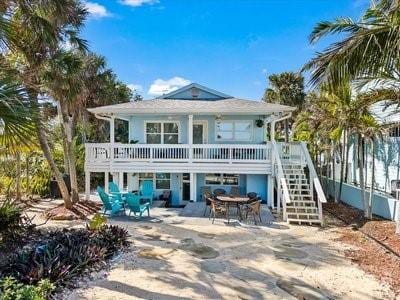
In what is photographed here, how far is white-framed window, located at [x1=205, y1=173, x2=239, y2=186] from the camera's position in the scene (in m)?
17.9

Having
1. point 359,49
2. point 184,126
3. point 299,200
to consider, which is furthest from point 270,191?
point 359,49

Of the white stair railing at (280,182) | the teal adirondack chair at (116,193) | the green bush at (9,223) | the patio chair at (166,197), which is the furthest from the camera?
the patio chair at (166,197)

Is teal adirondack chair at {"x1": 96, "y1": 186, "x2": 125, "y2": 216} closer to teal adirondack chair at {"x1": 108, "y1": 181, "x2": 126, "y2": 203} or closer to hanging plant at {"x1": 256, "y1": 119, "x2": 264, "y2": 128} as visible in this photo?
teal adirondack chair at {"x1": 108, "y1": 181, "x2": 126, "y2": 203}

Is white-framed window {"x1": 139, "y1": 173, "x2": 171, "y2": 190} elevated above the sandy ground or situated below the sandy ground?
above

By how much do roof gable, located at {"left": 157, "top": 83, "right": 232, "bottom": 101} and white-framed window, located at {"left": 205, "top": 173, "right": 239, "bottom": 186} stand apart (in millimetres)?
4213

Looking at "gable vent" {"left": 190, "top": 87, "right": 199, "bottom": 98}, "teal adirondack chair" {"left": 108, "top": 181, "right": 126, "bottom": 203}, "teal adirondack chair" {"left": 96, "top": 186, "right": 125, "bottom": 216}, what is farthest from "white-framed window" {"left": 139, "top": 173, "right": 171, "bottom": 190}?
"gable vent" {"left": 190, "top": 87, "right": 199, "bottom": 98}

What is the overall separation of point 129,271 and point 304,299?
3709 mm

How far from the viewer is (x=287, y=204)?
13.6 metres

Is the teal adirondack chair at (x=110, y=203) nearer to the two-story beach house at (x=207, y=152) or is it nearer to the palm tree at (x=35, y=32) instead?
the two-story beach house at (x=207, y=152)

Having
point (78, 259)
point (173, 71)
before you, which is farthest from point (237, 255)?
point (173, 71)

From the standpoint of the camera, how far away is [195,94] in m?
19.3

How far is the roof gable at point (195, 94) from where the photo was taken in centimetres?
1911

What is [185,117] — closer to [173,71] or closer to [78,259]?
[78,259]

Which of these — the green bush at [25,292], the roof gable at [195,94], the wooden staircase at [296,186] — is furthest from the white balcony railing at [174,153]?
the green bush at [25,292]
